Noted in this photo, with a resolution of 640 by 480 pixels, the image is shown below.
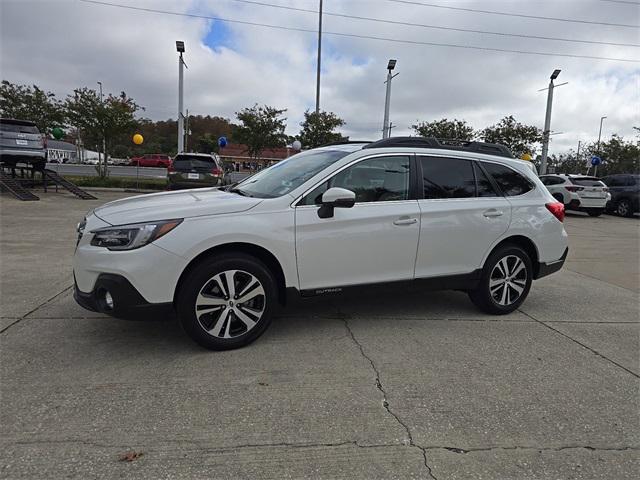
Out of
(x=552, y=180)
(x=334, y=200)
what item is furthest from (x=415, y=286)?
(x=552, y=180)

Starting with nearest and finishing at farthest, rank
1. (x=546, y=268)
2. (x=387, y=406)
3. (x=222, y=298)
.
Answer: (x=387, y=406)
(x=222, y=298)
(x=546, y=268)

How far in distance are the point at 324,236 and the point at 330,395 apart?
1.32 metres

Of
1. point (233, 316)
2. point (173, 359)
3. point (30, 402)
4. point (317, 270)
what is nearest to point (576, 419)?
point (317, 270)

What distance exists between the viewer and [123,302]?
3387 mm

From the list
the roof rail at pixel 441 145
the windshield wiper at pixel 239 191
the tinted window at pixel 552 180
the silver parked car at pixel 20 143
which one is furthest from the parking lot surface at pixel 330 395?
the tinted window at pixel 552 180

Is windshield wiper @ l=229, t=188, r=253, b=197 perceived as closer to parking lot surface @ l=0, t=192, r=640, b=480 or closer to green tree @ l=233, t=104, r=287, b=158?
parking lot surface @ l=0, t=192, r=640, b=480

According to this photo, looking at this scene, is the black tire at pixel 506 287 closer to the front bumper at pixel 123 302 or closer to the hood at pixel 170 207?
the hood at pixel 170 207

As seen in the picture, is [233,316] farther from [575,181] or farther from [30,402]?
[575,181]

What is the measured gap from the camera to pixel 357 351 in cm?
386

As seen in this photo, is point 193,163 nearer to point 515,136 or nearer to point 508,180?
point 508,180

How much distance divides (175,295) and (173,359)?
0.50 meters

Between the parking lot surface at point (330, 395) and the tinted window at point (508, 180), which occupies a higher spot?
the tinted window at point (508, 180)

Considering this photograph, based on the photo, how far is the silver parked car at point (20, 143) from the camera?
49.1ft

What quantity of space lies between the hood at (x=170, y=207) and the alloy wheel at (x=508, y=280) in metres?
2.65
